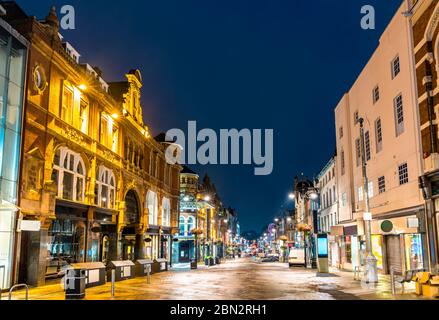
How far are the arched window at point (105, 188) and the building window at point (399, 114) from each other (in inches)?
769

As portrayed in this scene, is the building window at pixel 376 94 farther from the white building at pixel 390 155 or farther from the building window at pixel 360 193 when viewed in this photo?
the building window at pixel 360 193

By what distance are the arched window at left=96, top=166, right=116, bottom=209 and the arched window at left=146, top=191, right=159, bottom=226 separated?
34.5 ft

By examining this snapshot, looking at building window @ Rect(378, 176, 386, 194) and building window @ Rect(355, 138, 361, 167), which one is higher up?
building window @ Rect(355, 138, 361, 167)

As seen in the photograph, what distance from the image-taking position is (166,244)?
54.2 meters

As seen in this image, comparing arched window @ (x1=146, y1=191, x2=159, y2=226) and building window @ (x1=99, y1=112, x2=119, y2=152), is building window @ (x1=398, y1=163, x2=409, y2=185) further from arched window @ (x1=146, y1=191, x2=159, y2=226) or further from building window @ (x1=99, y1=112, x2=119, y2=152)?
arched window @ (x1=146, y1=191, x2=159, y2=226)

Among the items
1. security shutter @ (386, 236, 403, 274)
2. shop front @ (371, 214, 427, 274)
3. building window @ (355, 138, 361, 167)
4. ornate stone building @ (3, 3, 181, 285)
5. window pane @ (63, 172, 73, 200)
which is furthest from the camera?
building window @ (355, 138, 361, 167)

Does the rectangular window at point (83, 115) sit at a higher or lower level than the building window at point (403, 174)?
higher

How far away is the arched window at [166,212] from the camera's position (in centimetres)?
5150

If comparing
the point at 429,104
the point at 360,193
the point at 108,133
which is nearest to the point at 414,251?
the point at 429,104

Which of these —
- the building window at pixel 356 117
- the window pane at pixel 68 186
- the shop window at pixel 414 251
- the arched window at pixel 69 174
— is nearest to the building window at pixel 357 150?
the building window at pixel 356 117

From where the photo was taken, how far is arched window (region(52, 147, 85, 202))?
25.8 m

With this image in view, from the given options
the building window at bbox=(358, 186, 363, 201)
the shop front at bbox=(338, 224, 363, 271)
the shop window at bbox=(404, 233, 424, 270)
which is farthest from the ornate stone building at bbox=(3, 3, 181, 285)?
the building window at bbox=(358, 186, 363, 201)

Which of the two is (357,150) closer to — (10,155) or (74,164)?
(74,164)

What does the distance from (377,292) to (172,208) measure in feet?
121
